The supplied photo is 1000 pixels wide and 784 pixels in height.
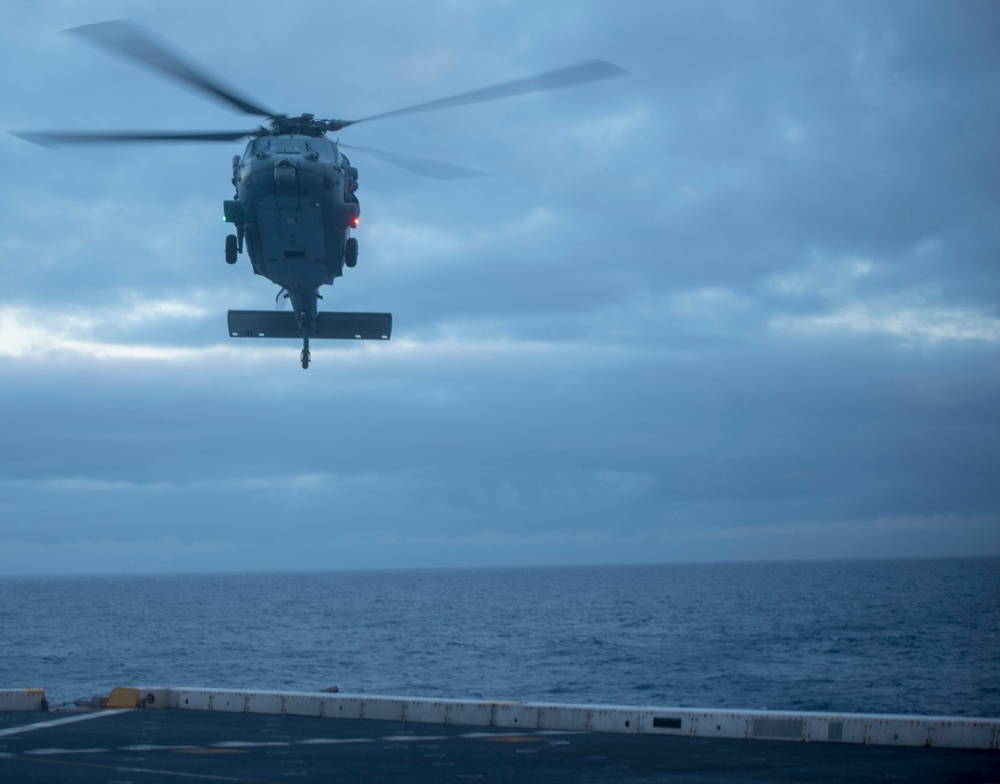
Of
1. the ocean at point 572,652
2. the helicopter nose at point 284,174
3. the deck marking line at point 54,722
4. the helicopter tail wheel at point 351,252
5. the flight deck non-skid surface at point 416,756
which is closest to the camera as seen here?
the flight deck non-skid surface at point 416,756

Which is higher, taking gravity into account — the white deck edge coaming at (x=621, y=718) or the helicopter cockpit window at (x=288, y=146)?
the helicopter cockpit window at (x=288, y=146)

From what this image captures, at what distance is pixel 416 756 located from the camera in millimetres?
15625

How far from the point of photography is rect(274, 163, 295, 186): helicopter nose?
2229cm

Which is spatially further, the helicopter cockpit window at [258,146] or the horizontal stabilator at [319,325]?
the horizontal stabilator at [319,325]

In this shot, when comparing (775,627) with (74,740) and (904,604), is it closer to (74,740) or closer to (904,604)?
(904,604)

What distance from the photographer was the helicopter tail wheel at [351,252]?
81.1ft

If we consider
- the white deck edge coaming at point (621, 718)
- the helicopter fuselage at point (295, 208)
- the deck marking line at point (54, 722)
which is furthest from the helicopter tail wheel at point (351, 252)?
the deck marking line at point (54, 722)

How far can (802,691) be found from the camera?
169ft

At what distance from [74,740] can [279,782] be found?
6.40 meters

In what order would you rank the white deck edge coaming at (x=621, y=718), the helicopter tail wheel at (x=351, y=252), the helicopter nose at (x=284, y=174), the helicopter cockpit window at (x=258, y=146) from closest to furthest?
the white deck edge coaming at (x=621, y=718) → the helicopter nose at (x=284, y=174) → the helicopter cockpit window at (x=258, y=146) → the helicopter tail wheel at (x=351, y=252)

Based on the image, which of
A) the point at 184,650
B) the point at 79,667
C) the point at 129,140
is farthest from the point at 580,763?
the point at 184,650

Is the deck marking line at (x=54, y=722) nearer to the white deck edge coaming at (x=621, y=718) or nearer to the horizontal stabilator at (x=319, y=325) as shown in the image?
the white deck edge coaming at (x=621, y=718)

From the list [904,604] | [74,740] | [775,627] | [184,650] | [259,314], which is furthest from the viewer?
[904,604]

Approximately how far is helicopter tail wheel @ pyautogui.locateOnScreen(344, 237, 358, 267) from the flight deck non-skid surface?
34.9ft
